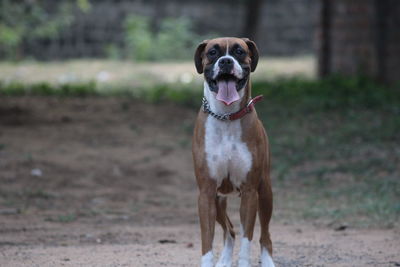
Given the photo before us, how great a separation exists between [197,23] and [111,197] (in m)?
12.5

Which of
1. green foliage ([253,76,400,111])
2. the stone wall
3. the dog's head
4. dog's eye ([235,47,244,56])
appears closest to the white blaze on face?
the dog's head

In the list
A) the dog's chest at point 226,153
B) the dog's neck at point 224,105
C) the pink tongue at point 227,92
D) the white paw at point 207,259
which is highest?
the pink tongue at point 227,92

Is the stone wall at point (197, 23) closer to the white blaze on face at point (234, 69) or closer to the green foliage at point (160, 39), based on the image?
the green foliage at point (160, 39)

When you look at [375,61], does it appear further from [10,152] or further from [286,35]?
[286,35]

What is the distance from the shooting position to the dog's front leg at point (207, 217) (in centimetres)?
570

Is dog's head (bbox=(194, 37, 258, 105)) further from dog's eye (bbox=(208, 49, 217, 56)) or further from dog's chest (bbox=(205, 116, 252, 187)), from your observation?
dog's chest (bbox=(205, 116, 252, 187))

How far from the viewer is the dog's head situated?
18.5 ft

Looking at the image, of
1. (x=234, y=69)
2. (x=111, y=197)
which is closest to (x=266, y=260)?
(x=234, y=69)

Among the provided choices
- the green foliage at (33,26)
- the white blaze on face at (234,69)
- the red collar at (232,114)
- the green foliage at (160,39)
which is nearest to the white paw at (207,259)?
the red collar at (232,114)

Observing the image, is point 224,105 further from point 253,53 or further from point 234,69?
point 253,53

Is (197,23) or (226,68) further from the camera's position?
(197,23)

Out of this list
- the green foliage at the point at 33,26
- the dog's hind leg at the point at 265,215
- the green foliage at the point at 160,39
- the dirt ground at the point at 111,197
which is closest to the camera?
the dog's hind leg at the point at 265,215

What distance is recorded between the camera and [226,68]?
18.4 ft

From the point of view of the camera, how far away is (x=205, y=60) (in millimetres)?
5840
